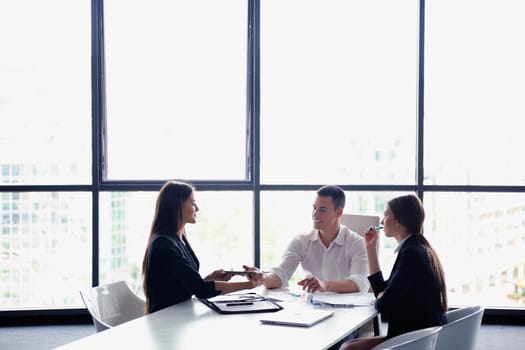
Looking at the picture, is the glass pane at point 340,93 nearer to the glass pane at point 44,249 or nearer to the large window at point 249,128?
the large window at point 249,128

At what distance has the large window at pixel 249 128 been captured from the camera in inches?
229

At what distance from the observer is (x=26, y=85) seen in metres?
5.83

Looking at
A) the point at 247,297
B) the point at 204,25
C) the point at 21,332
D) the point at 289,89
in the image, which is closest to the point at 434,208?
the point at 289,89

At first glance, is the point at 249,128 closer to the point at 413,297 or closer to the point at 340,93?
the point at 340,93

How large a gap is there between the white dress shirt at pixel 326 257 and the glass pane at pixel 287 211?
1757mm

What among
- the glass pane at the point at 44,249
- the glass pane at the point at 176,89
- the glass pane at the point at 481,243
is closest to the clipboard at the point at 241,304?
the glass pane at the point at 176,89

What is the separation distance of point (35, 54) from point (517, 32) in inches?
163

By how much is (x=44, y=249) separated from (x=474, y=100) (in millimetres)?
3929

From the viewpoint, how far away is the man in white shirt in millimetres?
4031

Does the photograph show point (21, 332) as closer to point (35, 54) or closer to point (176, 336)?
point (35, 54)

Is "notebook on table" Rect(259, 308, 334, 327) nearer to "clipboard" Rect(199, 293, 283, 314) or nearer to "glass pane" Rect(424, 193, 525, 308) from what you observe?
"clipboard" Rect(199, 293, 283, 314)

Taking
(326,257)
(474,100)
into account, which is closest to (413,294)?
(326,257)

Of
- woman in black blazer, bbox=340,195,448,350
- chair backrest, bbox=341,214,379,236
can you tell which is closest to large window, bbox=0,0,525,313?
chair backrest, bbox=341,214,379,236

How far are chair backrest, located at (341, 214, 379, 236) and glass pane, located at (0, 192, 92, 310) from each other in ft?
7.94
